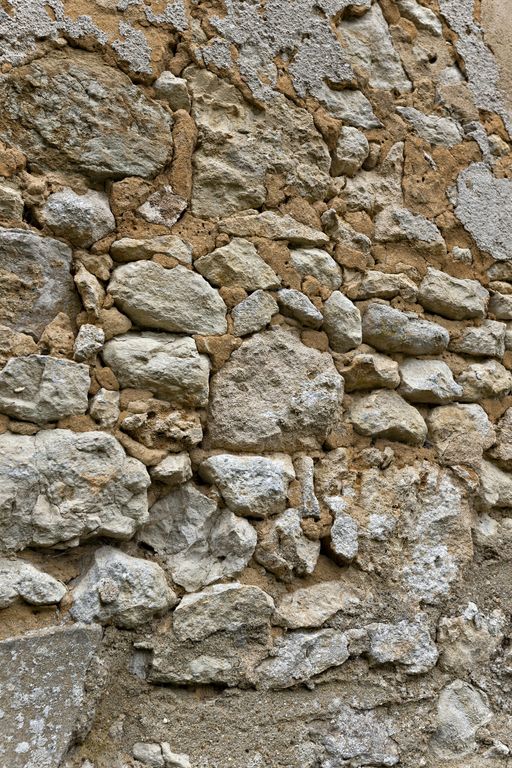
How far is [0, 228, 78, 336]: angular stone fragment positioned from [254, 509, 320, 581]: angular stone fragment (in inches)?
25.9

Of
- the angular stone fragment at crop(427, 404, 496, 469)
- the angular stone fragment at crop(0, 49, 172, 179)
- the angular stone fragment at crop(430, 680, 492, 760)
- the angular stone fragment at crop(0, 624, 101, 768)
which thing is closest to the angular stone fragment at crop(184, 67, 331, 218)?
the angular stone fragment at crop(0, 49, 172, 179)

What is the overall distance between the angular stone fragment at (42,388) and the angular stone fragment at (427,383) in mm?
847

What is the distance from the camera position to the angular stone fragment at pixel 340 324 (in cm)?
167

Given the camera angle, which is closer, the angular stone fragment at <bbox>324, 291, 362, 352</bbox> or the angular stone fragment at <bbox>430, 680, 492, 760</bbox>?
the angular stone fragment at <bbox>430, 680, 492, 760</bbox>

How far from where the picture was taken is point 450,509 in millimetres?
1669

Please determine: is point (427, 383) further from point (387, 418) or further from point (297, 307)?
point (297, 307)

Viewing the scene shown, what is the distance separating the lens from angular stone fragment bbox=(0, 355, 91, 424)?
50.8 inches

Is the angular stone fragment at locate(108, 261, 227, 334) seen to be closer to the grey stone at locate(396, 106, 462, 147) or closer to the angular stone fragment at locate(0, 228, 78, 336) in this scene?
the angular stone fragment at locate(0, 228, 78, 336)

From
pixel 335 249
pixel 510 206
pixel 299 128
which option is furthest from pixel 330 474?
pixel 510 206

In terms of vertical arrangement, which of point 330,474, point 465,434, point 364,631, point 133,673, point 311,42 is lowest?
point 133,673

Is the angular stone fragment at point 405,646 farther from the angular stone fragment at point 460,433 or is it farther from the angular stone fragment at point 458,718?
the angular stone fragment at point 460,433

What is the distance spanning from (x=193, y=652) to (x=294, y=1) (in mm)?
1702

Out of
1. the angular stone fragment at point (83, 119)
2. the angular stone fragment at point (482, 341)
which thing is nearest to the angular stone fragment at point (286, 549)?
the angular stone fragment at point (482, 341)

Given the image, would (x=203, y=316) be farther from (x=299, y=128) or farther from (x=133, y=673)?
(x=133, y=673)
